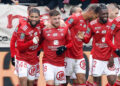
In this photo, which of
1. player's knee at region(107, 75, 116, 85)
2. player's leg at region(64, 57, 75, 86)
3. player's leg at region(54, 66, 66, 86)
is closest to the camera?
player's leg at region(54, 66, 66, 86)

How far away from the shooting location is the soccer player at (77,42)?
1107 cm

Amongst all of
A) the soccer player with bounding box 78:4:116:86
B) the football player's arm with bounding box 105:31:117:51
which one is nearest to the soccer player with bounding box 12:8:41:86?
the soccer player with bounding box 78:4:116:86

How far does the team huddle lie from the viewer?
10703 millimetres

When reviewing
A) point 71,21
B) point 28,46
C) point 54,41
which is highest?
point 71,21

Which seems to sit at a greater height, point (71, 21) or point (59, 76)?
point (71, 21)

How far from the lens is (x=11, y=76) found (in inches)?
507

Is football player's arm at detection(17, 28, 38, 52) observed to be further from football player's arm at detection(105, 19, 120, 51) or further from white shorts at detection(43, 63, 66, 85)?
football player's arm at detection(105, 19, 120, 51)

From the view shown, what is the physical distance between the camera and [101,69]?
1152 cm

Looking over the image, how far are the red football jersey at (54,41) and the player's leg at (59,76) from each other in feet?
0.36

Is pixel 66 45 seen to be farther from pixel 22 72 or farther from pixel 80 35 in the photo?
pixel 22 72

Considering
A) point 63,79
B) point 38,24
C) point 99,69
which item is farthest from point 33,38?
point 99,69

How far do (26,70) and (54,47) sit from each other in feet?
2.74

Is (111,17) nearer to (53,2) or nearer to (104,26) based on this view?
(104,26)

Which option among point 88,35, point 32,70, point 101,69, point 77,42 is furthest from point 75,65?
point 32,70
